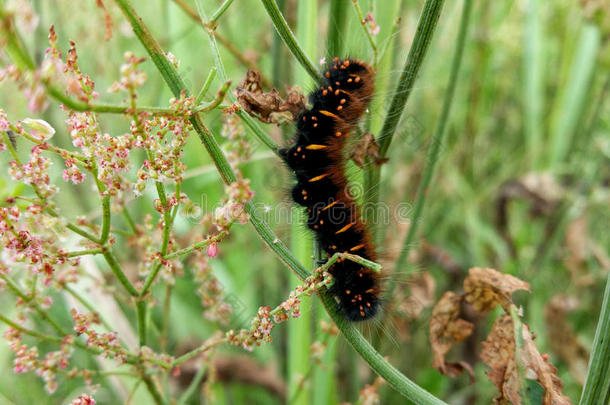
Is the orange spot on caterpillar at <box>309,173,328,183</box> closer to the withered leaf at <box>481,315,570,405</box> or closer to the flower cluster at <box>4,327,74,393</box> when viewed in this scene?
the withered leaf at <box>481,315,570,405</box>

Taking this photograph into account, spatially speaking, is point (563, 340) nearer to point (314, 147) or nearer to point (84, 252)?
point (314, 147)

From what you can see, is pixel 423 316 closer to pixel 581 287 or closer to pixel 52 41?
pixel 581 287

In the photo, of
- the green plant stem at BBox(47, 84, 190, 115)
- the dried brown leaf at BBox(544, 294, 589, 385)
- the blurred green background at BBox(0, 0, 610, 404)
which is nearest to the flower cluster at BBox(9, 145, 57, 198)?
the green plant stem at BBox(47, 84, 190, 115)

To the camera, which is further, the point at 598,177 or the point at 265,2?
the point at 598,177

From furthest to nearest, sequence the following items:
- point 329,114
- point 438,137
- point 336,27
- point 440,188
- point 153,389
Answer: point 440,188
point 438,137
point 336,27
point 329,114
point 153,389

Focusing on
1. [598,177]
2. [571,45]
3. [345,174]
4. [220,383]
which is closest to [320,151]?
[345,174]

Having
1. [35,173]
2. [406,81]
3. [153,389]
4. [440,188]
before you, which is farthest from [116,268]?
[440,188]

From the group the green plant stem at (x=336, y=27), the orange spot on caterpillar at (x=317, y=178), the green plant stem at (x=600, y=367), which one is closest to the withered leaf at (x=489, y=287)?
the green plant stem at (x=600, y=367)
